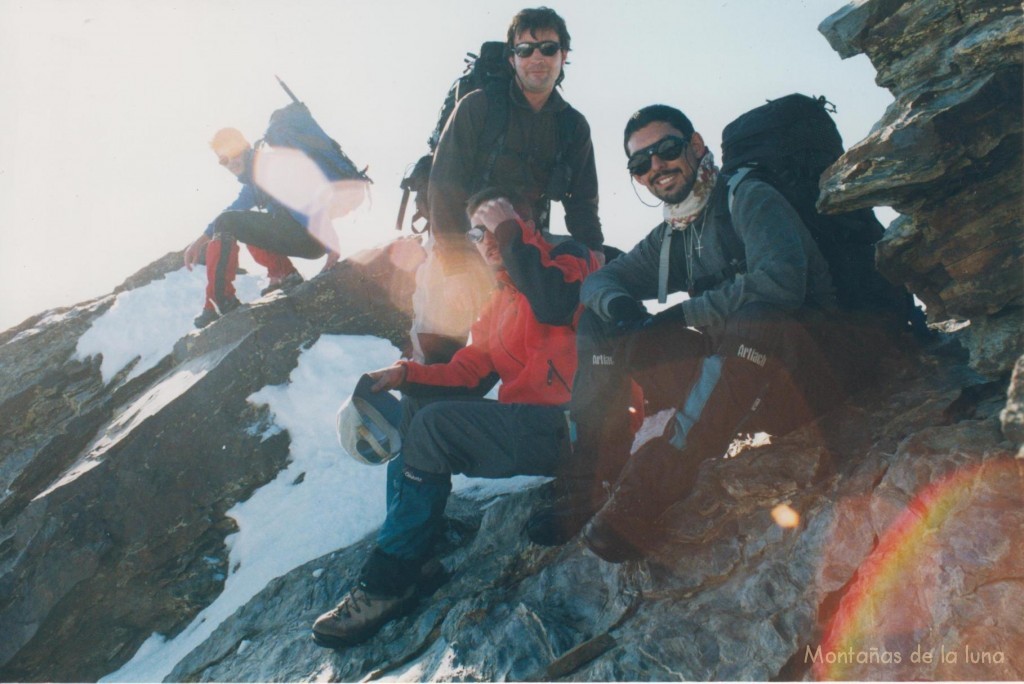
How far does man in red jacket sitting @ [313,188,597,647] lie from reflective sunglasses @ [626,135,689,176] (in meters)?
1.02

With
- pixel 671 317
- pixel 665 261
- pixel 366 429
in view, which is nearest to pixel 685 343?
pixel 671 317

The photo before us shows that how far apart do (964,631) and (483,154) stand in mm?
5814

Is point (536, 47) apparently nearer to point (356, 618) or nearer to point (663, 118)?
point (663, 118)

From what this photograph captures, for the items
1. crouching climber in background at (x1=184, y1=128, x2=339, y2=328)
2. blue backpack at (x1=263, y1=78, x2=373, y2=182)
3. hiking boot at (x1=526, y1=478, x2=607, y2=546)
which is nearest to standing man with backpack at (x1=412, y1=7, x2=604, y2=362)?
hiking boot at (x1=526, y1=478, x2=607, y2=546)

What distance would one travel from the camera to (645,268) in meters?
4.96

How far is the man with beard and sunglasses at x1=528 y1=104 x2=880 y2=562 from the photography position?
3.73m

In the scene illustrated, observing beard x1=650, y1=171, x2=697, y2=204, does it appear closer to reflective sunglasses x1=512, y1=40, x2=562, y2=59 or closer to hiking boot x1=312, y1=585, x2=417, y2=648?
reflective sunglasses x1=512, y1=40, x2=562, y2=59

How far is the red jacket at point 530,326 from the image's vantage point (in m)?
5.11

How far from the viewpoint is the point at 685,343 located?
14.0ft

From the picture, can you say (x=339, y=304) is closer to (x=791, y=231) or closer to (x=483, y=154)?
(x=483, y=154)

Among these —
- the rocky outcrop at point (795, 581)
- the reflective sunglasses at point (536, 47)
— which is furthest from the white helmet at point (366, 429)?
the reflective sunglasses at point (536, 47)

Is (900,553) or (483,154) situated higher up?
(483,154)

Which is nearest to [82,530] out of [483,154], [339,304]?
[339,304]

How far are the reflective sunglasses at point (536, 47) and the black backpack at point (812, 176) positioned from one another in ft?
9.54
